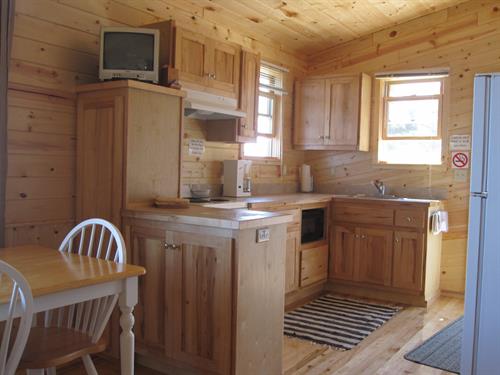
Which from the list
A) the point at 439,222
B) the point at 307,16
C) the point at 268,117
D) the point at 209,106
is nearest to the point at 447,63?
the point at 307,16

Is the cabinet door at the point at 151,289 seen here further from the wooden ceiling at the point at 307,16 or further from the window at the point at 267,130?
the window at the point at 267,130

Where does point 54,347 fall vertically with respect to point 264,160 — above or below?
below

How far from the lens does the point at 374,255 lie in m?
4.43

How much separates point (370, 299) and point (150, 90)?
288 centimetres

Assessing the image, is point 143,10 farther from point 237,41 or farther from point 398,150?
point 398,150

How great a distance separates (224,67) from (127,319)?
2.35 metres

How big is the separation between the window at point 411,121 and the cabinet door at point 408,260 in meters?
0.98

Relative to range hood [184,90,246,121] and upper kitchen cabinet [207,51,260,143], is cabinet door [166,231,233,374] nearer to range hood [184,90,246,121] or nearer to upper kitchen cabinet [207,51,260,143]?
range hood [184,90,246,121]

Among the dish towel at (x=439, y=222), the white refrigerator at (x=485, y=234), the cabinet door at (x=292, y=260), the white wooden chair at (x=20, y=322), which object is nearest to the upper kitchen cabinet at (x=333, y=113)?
the dish towel at (x=439, y=222)

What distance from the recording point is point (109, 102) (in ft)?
9.25

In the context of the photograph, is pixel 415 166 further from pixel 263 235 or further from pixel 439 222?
pixel 263 235

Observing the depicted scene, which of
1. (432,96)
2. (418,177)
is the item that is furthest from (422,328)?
(432,96)

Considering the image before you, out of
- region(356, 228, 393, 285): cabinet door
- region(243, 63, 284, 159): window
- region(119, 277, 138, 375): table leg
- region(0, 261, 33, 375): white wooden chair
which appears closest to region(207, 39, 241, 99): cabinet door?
region(243, 63, 284, 159): window

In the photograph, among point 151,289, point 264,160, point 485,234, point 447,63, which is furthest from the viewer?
point 264,160
